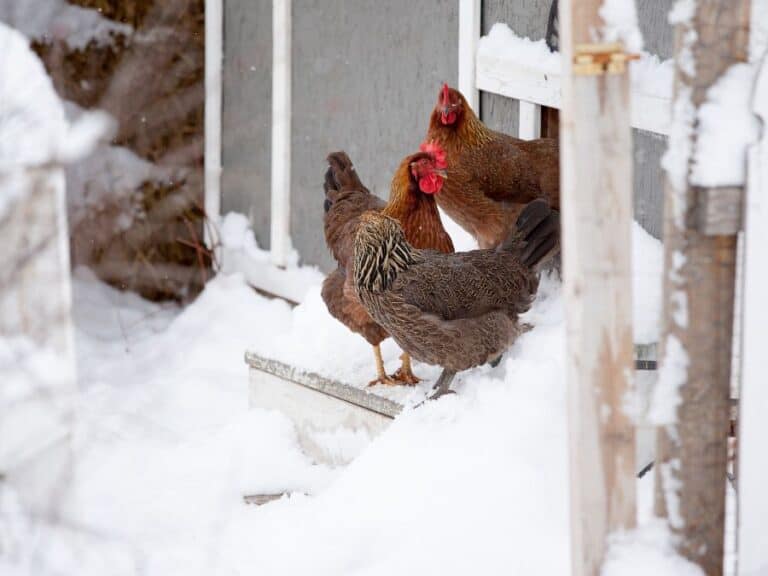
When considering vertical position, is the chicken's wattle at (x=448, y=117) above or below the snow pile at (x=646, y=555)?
above

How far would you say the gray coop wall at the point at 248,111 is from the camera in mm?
5922

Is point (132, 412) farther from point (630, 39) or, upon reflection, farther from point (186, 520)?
point (630, 39)

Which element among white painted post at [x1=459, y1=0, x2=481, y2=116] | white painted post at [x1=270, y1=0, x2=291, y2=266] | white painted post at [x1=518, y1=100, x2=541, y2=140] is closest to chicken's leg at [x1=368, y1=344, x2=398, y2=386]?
white painted post at [x1=518, y1=100, x2=541, y2=140]

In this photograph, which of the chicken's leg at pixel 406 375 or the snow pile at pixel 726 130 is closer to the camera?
the snow pile at pixel 726 130

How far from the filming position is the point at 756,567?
88.7 inches

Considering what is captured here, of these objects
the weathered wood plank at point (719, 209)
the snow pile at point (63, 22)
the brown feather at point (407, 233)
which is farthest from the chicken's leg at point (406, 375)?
the snow pile at point (63, 22)

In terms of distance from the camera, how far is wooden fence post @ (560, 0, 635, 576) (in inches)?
77.2

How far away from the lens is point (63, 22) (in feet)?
19.4

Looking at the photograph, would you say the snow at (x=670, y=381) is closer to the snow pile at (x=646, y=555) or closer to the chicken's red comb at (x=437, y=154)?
the snow pile at (x=646, y=555)

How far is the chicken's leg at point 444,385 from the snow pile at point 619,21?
1700 mm

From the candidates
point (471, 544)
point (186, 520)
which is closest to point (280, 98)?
point (186, 520)

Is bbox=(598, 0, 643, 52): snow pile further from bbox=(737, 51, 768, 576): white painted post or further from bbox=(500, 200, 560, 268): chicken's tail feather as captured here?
bbox=(500, 200, 560, 268): chicken's tail feather

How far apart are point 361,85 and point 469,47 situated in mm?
942

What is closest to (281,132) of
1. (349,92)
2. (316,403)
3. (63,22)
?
(349,92)
